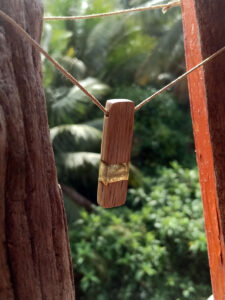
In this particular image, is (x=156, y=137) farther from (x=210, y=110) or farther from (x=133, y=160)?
(x=210, y=110)

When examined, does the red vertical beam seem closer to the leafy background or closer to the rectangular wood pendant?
the rectangular wood pendant

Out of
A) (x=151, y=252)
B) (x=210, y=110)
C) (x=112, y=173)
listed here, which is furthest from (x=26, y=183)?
(x=151, y=252)

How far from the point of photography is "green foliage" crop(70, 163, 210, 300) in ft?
10.1

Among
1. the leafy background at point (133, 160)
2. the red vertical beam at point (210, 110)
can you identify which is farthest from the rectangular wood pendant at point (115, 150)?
the leafy background at point (133, 160)

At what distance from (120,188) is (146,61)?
508cm

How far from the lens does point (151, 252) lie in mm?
3127

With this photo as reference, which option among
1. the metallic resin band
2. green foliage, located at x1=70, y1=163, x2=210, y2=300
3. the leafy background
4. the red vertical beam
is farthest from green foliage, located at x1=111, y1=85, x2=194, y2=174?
the metallic resin band

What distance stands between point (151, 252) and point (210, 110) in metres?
2.40

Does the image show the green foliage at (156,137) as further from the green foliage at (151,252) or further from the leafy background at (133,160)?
the green foliage at (151,252)

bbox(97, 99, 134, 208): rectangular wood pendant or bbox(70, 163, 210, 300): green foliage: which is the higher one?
bbox(97, 99, 134, 208): rectangular wood pendant

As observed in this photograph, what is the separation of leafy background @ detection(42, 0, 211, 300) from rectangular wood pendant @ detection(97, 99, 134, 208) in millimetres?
2235

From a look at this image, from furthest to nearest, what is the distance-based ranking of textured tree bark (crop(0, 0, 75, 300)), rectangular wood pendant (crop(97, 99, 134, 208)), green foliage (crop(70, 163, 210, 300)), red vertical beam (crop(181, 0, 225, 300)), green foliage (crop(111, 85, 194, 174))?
green foliage (crop(111, 85, 194, 174))
green foliage (crop(70, 163, 210, 300))
red vertical beam (crop(181, 0, 225, 300))
rectangular wood pendant (crop(97, 99, 134, 208))
textured tree bark (crop(0, 0, 75, 300))

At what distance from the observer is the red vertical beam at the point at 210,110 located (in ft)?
2.83

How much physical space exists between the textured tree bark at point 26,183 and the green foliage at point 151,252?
2.35 m
